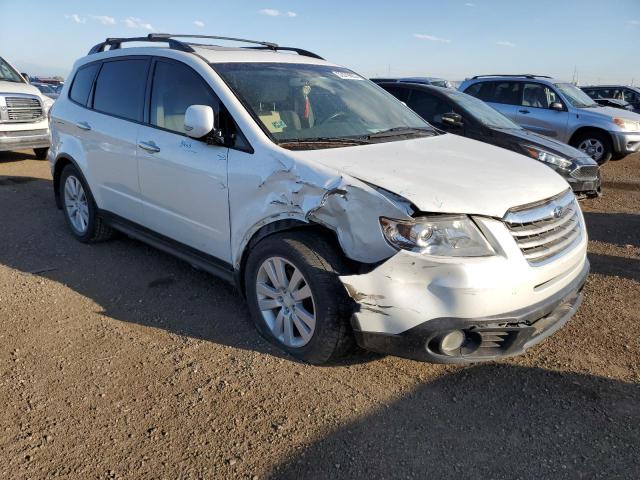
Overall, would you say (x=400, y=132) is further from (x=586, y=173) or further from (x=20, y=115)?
(x=20, y=115)

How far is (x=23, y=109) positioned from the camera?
950 cm

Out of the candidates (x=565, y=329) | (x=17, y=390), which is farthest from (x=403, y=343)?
(x=17, y=390)

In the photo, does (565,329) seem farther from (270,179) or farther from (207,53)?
(207,53)

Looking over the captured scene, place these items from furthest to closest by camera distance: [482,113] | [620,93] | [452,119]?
[620,93]
[482,113]
[452,119]

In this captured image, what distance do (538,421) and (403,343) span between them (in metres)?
0.78

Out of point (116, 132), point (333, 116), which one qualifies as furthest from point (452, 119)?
point (116, 132)

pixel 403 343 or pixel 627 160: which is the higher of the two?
pixel 403 343

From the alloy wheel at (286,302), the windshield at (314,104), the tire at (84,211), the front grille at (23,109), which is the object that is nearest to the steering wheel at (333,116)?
the windshield at (314,104)

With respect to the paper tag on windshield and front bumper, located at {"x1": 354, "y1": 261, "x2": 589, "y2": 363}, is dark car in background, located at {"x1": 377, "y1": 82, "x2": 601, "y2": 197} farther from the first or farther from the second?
front bumper, located at {"x1": 354, "y1": 261, "x2": 589, "y2": 363}

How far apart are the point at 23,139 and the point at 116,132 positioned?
20.4 ft

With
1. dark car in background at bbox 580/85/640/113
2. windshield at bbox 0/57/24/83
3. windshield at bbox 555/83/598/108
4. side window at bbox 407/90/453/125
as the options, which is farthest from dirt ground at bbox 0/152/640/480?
dark car in background at bbox 580/85/640/113

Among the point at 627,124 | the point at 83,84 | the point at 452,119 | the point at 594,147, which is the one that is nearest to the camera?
the point at 83,84

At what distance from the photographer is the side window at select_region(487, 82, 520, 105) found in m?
10.6

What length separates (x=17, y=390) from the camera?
114 inches
